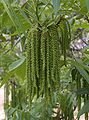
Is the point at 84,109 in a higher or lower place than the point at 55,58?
lower

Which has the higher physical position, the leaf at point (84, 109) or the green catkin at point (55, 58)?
the green catkin at point (55, 58)

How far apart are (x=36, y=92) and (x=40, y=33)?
15 centimetres

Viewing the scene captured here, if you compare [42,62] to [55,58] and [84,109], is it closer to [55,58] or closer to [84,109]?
[55,58]

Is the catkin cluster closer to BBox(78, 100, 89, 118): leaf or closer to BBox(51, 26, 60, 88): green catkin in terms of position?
BBox(51, 26, 60, 88): green catkin

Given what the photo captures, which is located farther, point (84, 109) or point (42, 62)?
point (84, 109)

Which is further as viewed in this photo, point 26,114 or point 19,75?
point 26,114

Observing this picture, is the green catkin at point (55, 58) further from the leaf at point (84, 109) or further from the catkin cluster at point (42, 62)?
the leaf at point (84, 109)

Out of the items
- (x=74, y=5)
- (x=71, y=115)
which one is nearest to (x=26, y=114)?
(x=71, y=115)

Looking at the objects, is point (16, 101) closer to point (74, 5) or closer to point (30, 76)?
point (74, 5)

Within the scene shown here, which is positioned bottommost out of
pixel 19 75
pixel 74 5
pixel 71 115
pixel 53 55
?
pixel 71 115

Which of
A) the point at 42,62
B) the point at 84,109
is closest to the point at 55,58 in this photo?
the point at 42,62

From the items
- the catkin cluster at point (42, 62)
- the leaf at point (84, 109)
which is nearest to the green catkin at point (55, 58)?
the catkin cluster at point (42, 62)

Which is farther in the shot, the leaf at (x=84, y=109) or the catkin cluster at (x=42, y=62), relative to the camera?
the leaf at (x=84, y=109)

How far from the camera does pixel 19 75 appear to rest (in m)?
1.27
